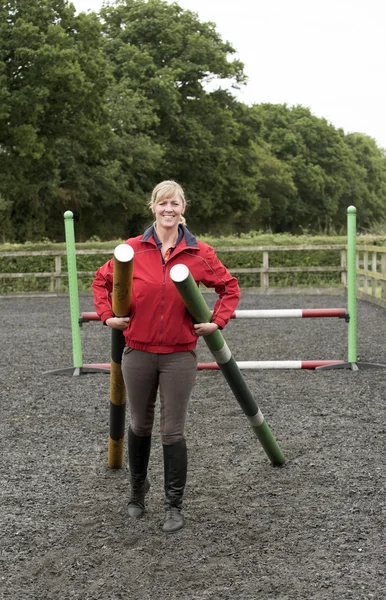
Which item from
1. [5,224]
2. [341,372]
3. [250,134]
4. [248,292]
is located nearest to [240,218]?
[250,134]

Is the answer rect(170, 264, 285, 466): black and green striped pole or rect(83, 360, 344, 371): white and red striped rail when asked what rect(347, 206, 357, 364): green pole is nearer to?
rect(83, 360, 344, 371): white and red striped rail

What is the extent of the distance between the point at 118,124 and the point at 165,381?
37.1m

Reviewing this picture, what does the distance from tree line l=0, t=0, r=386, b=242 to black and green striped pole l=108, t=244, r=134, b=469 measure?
2582 centimetres

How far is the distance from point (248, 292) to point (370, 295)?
468cm

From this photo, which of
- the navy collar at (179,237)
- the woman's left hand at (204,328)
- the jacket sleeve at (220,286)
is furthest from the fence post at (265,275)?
the woman's left hand at (204,328)

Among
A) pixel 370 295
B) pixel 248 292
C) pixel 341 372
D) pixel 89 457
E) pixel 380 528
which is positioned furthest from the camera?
pixel 248 292

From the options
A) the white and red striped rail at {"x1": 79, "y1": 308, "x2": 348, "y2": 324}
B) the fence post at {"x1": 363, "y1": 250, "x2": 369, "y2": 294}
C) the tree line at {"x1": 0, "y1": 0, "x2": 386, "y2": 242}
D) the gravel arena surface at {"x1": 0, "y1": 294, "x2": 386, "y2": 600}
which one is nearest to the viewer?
the gravel arena surface at {"x1": 0, "y1": 294, "x2": 386, "y2": 600}

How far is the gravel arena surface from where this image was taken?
11.4 ft

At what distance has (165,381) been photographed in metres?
4.12

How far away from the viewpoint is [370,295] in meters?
19.0

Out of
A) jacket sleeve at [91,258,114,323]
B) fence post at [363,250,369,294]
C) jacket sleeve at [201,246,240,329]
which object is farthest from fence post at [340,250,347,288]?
jacket sleeve at [91,258,114,323]

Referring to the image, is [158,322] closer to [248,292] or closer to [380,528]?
[380,528]

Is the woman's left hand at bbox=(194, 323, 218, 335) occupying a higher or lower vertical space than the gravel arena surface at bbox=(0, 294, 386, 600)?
higher

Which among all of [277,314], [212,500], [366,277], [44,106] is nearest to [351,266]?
[277,314]
